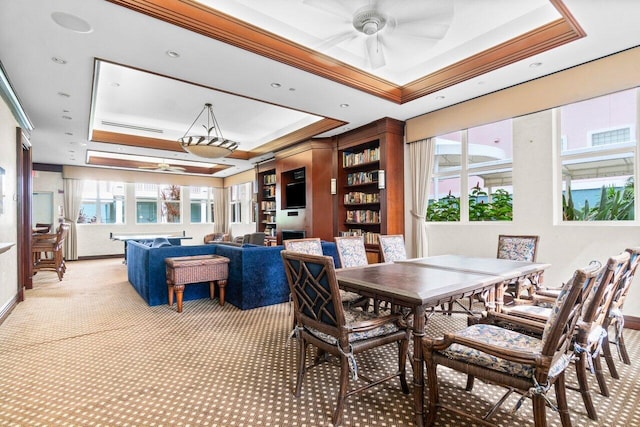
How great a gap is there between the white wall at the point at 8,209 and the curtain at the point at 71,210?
18.0ft

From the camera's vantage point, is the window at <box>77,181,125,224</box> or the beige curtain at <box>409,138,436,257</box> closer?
the beige curtain at <box>409,138,436,257</box>

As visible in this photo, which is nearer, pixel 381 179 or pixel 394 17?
pixel 394 17

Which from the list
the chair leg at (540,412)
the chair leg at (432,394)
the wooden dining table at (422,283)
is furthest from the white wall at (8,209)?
the chair leg at (540,412)

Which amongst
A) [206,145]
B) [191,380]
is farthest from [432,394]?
[206,145]

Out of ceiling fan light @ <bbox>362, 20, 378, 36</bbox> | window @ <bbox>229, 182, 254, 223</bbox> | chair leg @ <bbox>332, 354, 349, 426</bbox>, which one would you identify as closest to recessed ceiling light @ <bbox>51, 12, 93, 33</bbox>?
ceiling fan light @ <bbox>362, 20, 378, 36</bbox>

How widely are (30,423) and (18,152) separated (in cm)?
424

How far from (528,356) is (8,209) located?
215 inches

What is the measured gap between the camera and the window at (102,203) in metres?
9.65

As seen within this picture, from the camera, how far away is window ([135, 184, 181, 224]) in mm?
10539

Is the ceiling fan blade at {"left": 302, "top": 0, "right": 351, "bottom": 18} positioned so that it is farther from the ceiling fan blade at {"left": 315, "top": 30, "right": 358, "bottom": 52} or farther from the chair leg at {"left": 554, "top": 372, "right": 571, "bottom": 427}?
the chair leg at {"left": 554, "top": 372, "right": 571, "bottom": 427}

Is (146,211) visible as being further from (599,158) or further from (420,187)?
(599,158)

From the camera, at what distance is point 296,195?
22.9 ft

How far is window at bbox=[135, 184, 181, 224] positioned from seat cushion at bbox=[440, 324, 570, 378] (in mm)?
10968

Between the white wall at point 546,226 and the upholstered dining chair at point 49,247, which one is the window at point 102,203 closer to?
the upholstered dining chair at point 49,247
